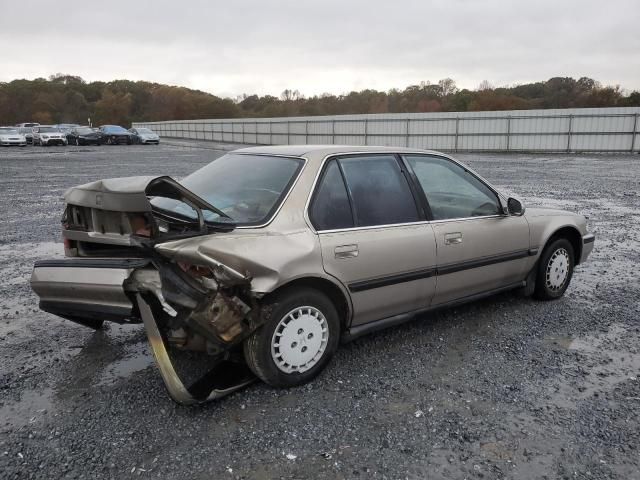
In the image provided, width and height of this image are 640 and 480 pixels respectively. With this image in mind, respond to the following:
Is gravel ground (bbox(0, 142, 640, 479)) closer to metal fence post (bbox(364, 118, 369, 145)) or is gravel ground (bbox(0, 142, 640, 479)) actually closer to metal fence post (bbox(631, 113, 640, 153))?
metal fence post (bbox(631, 113, 640, 153))

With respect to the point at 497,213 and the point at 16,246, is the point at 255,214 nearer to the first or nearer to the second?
the point at 497,213

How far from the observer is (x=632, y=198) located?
11.9 meters

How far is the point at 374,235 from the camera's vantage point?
369 centimetres

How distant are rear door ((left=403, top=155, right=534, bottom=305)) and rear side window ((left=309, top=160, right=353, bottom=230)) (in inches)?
29.1

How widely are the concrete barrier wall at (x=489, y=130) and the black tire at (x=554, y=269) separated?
24647 mm

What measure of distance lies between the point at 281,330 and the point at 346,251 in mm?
677

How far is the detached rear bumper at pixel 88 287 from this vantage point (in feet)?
10.5

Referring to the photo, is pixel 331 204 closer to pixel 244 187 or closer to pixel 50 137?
pixel 244 187

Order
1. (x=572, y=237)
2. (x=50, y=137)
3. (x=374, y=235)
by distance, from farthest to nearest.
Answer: (x=50, y=137) → (x=572, y=237) → (x=374, y=235)

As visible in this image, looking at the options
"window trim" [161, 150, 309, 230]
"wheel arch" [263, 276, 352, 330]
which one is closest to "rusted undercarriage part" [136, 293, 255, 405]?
"wheel arch" [263, 276, 352, 330]

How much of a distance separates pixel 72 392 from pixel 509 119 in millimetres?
29335

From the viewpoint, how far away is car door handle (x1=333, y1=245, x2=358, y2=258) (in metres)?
3.48

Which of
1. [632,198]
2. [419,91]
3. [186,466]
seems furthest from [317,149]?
[419,91]

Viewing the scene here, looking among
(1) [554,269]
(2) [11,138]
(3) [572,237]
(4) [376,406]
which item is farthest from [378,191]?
(2) [11,138]
